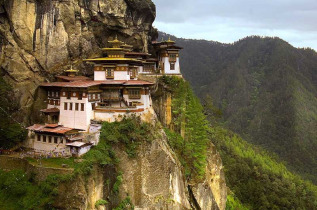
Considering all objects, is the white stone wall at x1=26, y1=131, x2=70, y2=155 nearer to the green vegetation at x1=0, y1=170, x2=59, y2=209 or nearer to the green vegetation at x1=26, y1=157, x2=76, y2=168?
the green vegetation at x1=26, y1=157, x2=76, y2=168

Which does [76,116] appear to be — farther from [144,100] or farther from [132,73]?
[132,73]

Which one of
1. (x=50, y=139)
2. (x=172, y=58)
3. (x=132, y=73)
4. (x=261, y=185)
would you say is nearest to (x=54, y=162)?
(x=50, y=139)

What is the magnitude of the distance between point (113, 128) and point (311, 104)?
6766 inches

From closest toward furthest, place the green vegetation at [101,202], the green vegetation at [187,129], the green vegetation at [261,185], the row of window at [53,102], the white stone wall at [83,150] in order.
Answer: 1. the green vegetation at [101,202]
2. the white stone wall at [83,150]
3. the row of window at [53,102]
4. the green vegetation at [187,129]
5. the green vegetation at [261,185]

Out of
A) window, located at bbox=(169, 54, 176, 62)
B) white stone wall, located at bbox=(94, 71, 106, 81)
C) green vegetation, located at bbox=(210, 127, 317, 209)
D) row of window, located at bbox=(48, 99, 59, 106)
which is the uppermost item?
window, located at bbox=(169, 54, 176, 62)

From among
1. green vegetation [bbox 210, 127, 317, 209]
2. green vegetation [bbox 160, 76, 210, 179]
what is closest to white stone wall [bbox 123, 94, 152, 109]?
green vegetation [bbox 160, 76, 210, 179]

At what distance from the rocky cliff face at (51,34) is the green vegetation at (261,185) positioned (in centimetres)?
3550

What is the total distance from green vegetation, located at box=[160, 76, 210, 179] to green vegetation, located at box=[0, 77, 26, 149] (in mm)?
18520

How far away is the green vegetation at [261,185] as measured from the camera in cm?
7712

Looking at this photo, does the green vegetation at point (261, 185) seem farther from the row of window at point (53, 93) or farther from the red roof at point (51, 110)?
the red roof at point (51, 110)

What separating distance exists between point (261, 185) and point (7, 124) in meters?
66.6

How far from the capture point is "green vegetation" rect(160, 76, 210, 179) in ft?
144

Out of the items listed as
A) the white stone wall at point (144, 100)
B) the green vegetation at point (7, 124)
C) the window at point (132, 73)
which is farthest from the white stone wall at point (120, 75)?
the green vegetation at point (7, 124)

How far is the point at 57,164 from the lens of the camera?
2988 centimetres
